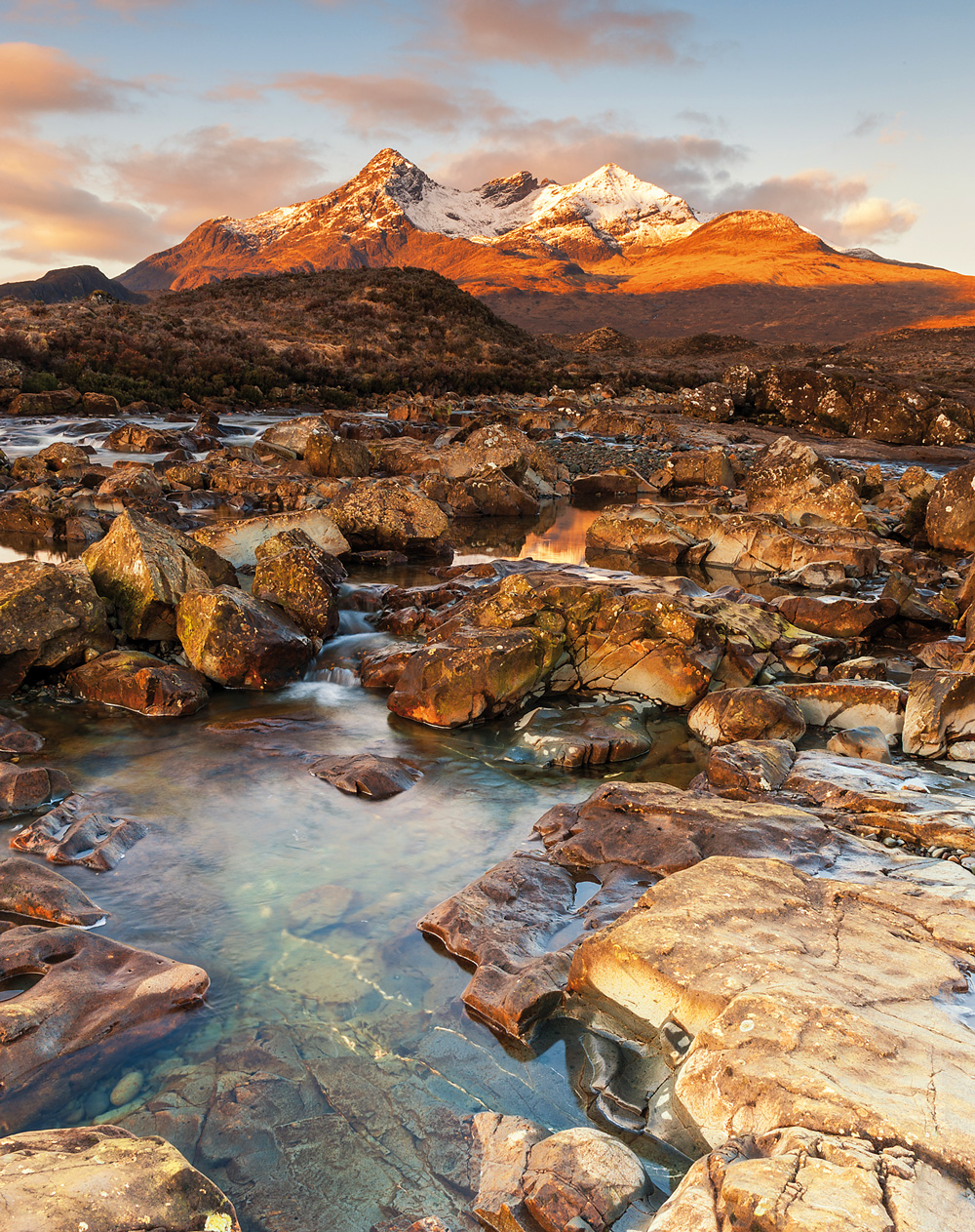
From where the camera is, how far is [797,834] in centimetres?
534

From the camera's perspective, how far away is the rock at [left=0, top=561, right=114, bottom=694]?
8266 mm

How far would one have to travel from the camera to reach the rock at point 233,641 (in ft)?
28.7

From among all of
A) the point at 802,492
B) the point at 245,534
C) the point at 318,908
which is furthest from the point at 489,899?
the point at 802,492

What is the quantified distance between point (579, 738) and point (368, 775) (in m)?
1.97

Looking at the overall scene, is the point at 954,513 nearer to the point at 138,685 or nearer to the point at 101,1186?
the point at 138,685

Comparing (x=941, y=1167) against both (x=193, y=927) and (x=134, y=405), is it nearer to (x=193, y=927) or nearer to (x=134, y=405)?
(x=193, y=927)

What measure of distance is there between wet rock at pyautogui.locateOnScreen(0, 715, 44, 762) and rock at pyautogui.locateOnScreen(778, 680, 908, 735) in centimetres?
690

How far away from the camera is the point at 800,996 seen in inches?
134

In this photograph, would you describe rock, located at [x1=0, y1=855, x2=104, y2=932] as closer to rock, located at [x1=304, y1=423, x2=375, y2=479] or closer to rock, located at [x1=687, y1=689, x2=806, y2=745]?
rock, located at [x1=687, y1=689, x2=806, y2=745]

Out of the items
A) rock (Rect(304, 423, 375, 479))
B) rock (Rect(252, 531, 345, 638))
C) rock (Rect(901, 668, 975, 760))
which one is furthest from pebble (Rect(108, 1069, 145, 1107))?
rock (Rect(304, 423, 375, 479))

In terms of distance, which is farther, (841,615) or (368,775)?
(841,615)

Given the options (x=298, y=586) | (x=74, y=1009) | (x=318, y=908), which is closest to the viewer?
(x=74, y=1009)

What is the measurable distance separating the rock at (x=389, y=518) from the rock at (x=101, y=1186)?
41.2 feet

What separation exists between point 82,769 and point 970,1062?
21.3ft
